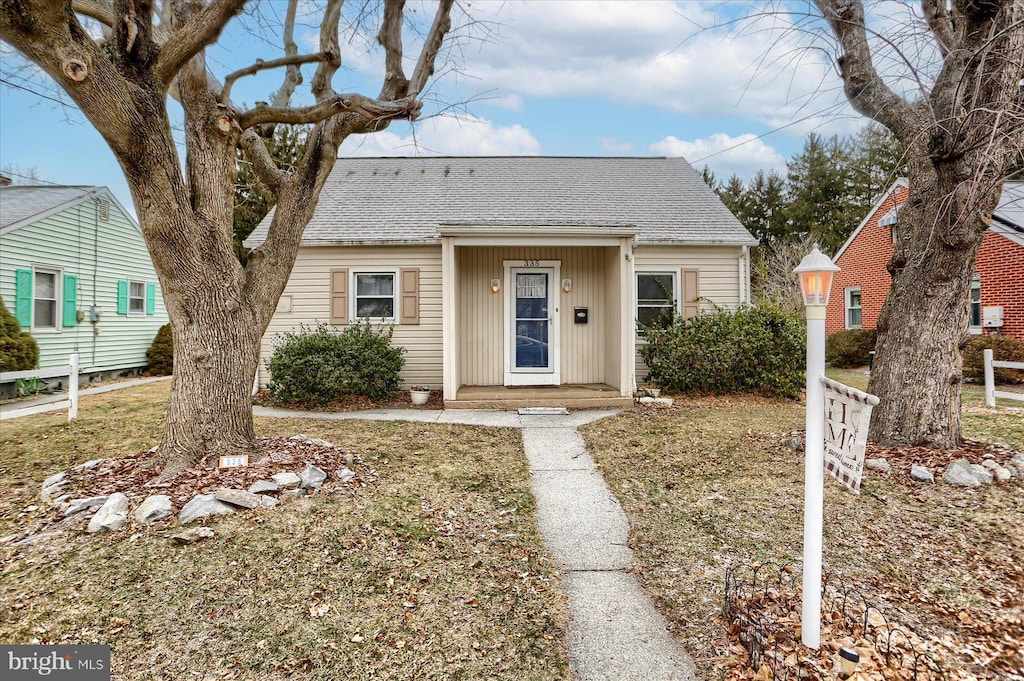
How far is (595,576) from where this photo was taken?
9.53 feet

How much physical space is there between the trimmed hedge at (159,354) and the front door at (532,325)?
35.9 feet

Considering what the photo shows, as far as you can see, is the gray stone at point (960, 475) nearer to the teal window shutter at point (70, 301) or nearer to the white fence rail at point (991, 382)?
the white fence rail at point (991, 382)

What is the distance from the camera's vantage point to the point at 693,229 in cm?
982

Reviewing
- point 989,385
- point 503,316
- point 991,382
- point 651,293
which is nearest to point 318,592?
point 503,316

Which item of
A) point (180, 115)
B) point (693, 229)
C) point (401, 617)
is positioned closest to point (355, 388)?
point (180, 115)

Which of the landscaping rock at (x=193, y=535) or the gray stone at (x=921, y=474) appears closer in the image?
the landscaping rock at (x=193, y=535)

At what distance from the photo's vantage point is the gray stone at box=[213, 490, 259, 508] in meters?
3.56

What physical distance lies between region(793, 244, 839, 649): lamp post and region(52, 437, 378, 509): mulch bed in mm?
3223

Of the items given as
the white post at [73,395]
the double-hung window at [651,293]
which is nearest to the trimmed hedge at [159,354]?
the white post at [73,395]

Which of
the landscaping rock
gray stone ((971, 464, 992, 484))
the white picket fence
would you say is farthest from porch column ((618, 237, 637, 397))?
the white picket fence

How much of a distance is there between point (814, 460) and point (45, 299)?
48.2ft

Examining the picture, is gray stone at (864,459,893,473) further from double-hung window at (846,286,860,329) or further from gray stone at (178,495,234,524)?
double-hung window at (846,286,860,329)

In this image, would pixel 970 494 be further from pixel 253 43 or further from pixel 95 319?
pixel 95 319

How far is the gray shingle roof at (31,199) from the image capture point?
10.6 metres
